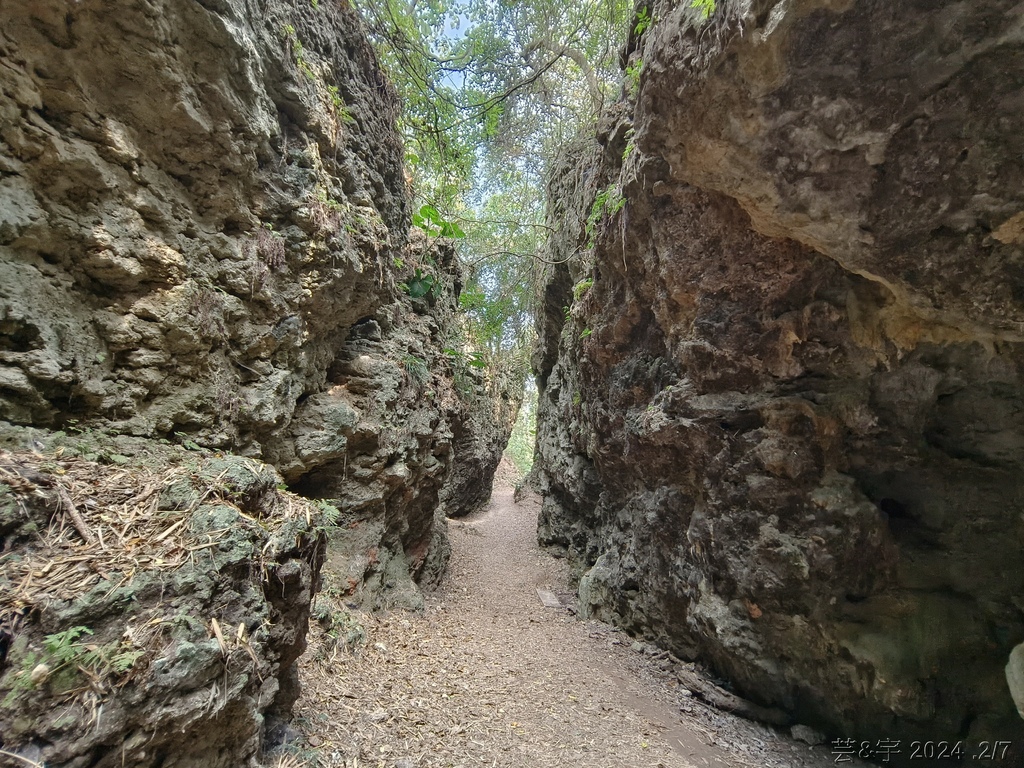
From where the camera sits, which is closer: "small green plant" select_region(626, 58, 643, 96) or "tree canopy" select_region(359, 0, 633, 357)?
"small green plant" select_region(626, 58, 643, 96)

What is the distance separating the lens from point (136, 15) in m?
3.25

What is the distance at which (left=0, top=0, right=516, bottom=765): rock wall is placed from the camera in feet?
9.21

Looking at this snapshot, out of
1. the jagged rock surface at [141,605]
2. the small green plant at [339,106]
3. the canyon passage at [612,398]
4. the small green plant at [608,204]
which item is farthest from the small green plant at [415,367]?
the jagged rock surface at [141,605]

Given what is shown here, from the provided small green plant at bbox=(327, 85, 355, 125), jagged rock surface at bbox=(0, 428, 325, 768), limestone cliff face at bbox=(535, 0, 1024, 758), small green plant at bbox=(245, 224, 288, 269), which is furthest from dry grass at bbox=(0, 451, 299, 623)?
small green plant at bbox=(327, 85, 355, 125)

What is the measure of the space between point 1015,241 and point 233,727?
5659mm

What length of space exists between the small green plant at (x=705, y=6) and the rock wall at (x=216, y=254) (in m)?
3.82

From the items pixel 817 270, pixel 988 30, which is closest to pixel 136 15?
pixel 988 30

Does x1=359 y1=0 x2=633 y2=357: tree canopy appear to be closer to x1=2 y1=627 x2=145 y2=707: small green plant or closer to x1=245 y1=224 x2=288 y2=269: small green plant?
x1=245 y1=224 x2=288 y2=269: small green plant

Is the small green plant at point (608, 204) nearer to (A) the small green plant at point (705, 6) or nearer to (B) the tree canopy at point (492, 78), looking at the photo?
(B) the tree canopy at point (492, 78)

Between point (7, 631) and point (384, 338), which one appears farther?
point (384, 338)

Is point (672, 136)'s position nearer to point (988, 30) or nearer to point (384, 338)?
point (988, 30)

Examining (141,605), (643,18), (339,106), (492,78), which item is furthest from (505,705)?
(492,78)

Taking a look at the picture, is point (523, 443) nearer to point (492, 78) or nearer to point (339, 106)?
point (492, 78)

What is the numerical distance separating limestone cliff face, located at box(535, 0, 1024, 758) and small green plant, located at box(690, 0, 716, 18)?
0.19 feet
